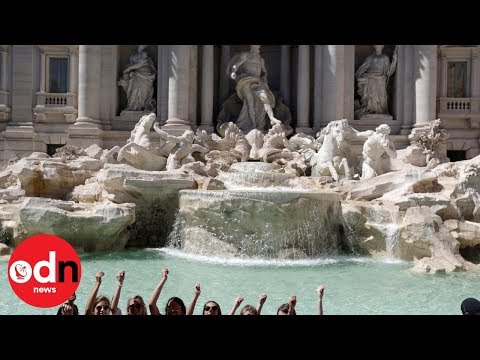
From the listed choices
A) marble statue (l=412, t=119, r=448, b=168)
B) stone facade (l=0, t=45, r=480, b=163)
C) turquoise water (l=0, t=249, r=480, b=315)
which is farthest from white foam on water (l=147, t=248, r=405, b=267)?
stone facade (l=0, t=45, r=480, b=163)

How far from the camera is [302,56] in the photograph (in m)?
14.0

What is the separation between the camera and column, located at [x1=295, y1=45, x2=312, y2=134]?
1404 centimetres

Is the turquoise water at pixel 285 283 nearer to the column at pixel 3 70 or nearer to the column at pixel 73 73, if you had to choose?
the column at pixel 73 73

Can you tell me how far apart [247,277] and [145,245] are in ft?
10.5

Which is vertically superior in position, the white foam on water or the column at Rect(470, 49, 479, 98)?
the column at Rect(470, 49, 479, 98)

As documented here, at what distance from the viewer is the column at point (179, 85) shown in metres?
13.5

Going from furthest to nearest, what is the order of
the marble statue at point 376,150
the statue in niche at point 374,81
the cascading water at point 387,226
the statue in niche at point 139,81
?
the statue in niche at point 139,81
the statue in niche at point 374,81
the marble statue at point 376,150
the cascading water at point 387,226

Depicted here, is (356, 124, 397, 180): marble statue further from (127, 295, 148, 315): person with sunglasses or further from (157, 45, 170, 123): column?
(127, 295, 148, 315): person with sunglasses

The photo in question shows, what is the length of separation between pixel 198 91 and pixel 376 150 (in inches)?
223

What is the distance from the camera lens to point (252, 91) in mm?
13750

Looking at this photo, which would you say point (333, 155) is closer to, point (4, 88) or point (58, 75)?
Answer: point (58, 75)

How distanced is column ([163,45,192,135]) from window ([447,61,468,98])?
6.98 m

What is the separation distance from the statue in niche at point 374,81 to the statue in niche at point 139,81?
18.0 ft

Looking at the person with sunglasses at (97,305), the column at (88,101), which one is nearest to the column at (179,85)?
the column at (88,101)
